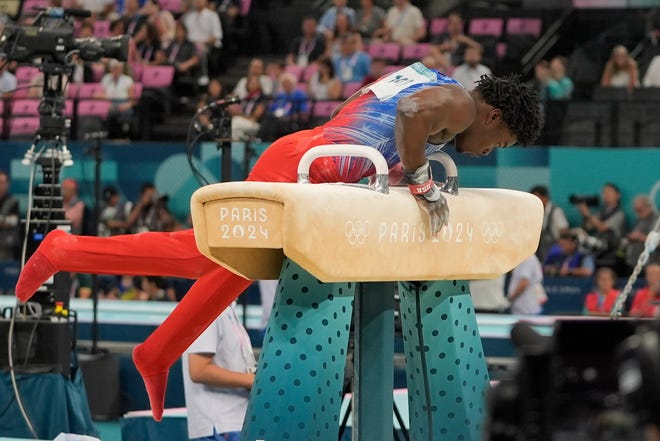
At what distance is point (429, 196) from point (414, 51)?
9.72 m

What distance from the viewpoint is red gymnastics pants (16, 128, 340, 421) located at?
A: 148 inches

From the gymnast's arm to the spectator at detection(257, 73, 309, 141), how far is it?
293 inches

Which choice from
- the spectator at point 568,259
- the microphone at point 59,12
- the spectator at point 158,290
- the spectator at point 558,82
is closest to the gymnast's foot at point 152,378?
the microphone at point 59,12

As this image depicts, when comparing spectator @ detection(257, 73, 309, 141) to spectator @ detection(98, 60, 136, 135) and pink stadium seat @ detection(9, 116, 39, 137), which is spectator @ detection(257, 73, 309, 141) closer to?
spectator @ detection(98, 60, 136, 135)

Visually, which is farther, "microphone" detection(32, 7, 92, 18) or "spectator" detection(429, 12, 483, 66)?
"spectator" detection(429, 12, 483, 66)

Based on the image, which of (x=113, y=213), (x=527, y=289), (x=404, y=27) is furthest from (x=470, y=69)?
Answer: (x=113, y=213)

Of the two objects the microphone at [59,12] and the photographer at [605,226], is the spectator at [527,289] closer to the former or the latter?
the photographer at [605,226]

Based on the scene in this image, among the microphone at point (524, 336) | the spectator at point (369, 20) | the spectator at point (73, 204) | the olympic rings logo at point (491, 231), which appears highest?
the spectator at point (369, 20)

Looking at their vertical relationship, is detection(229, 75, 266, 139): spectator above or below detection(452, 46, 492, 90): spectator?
below

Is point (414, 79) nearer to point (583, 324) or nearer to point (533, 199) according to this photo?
point (533, 199)

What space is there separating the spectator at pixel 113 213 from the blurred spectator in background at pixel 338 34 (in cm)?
316

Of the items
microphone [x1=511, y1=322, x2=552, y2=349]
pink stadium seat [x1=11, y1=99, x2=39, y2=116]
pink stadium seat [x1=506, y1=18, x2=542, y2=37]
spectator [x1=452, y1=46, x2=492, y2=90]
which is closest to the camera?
microphone [x1=511, y1=322, x2=552, y2=349]

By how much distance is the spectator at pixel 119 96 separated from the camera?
471 inches

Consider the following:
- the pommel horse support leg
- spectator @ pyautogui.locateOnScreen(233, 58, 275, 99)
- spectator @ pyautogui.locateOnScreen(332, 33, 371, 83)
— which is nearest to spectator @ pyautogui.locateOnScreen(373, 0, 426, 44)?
spectator @ pyautogui.locateOnScreen(332, 33, 371, 83)
